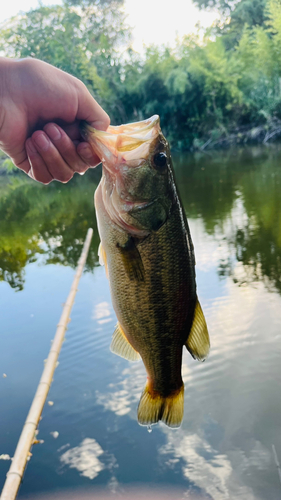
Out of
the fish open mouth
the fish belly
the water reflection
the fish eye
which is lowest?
the water reflection

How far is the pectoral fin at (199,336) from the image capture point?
164 cm

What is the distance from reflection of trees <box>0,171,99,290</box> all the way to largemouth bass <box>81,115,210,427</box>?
27.3 feet

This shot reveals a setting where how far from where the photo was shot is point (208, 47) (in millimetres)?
35312

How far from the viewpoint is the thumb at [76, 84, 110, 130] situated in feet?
5.87

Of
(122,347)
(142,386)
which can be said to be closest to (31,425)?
(142,386)

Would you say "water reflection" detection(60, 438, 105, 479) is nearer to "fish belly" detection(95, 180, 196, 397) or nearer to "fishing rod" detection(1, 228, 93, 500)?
"fishing rod" detection(1, 228, 93, 500)

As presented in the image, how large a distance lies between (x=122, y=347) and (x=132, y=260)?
412 millimetres

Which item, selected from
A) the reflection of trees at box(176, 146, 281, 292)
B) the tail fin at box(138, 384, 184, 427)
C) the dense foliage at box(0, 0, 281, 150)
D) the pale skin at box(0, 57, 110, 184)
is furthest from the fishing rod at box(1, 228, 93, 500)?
the dense foliage at box(0, 0, 281, 150)

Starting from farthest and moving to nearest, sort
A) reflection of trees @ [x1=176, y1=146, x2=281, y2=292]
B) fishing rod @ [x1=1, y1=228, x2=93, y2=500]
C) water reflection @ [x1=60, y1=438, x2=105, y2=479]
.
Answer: reflection of trees @ [x1=176, y1=146, x2=281, y2=292], water reflection @ [x1=60, y1=438, x2=105, y2=479], fishing rod @ [x1=1, y1=228, x2=93, y2=500]

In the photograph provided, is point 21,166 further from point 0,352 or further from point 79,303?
point 79,303

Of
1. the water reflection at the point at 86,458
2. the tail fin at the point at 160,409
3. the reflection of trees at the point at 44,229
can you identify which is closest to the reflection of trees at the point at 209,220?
the reflection of trees at the point at 44,229

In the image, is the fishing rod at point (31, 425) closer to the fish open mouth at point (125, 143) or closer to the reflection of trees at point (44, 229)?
the fish open mouth at point (125, 143)

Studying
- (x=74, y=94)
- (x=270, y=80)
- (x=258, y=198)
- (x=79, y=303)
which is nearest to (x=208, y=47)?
(x=270, y=80)

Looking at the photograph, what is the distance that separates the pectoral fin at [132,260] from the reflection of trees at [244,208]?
20.7ft
